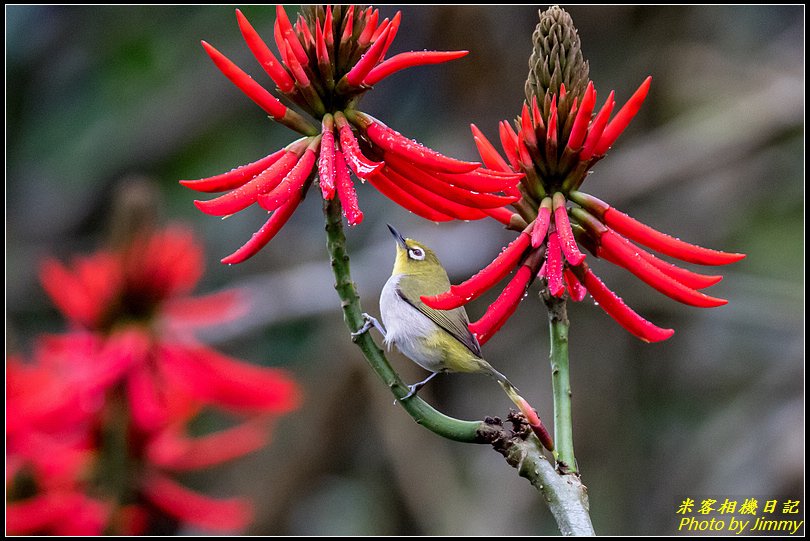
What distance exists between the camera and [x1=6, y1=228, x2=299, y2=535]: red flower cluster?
1.71m

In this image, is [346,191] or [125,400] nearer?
[346,191]

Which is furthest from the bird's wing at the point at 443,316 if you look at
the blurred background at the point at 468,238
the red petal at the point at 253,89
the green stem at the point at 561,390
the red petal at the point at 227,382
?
the blurred background at the point at 468,238

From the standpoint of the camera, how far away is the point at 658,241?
4.07ft

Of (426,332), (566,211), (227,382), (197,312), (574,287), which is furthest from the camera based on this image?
(197,312)

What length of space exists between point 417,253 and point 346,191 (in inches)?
38.0

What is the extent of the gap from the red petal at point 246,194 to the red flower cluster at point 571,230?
280 millimetres

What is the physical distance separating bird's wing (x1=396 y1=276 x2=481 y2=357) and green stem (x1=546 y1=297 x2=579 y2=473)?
45 cm

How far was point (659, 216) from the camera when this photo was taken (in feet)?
17.4

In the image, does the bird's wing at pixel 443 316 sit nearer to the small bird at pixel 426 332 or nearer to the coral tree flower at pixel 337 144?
the small bird at pixel 426 332

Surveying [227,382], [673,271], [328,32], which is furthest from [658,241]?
[227,382]

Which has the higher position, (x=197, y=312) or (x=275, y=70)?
(x=275, y=70)

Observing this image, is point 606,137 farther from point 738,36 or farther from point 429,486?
point 738,36

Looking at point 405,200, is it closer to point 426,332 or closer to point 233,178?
point 233,178

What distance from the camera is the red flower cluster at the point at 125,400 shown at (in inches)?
67.2
